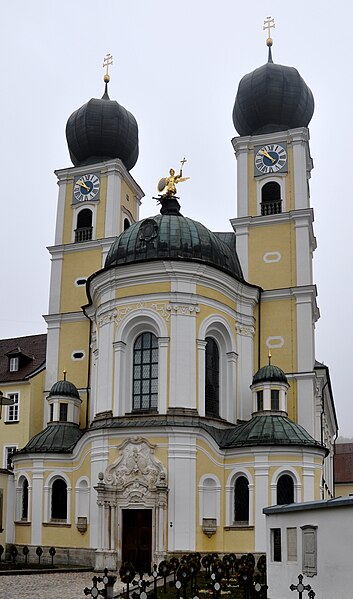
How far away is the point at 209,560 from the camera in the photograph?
2436 cm

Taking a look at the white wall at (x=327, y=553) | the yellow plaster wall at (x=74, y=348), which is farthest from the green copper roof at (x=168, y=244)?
the white wall at (x=327, y=553)

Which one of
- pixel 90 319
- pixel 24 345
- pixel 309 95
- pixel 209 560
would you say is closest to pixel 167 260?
pixel 90 319

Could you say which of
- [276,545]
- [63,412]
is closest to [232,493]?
[63,412]

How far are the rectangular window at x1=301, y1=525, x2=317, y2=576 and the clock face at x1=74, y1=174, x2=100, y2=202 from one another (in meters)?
28.0

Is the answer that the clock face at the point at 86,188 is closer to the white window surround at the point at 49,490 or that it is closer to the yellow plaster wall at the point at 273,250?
the yellow plaster wall at the point at 273,250

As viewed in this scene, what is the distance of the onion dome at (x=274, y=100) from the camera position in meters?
41.4

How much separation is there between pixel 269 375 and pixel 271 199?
1047 centimetres

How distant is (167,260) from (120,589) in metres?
13.1

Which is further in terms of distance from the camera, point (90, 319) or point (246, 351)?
point (90, 319)

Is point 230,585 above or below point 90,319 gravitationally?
below

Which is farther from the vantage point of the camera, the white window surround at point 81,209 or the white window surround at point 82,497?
the white window surround at point 81,209

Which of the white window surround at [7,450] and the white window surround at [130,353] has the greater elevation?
the white window surround at [130,353]

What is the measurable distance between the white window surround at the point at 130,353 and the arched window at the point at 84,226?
35.4 feet

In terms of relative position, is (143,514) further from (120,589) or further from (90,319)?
(90,319)
